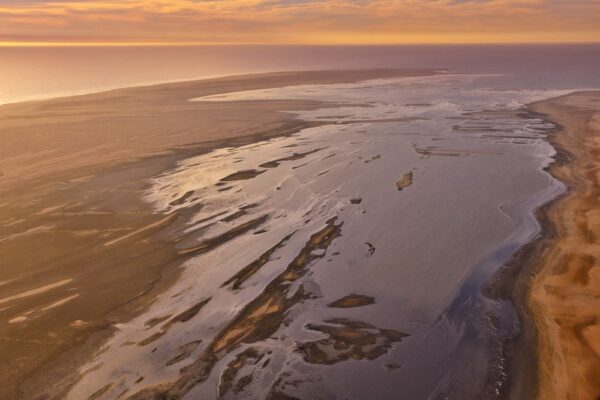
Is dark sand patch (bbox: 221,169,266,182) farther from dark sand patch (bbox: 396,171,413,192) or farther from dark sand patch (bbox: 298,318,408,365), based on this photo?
dark sand patch (bbox: 298,318,408,365)

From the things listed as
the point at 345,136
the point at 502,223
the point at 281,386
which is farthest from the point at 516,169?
the point at 281,386

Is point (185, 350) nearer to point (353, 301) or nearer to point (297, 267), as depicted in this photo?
point (353, 301)

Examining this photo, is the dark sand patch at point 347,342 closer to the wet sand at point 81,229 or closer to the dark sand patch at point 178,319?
the dark sand patch at point 178,319

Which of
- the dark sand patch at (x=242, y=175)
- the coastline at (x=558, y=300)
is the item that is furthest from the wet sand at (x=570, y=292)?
the dark sand patch at (x=242, y=175)

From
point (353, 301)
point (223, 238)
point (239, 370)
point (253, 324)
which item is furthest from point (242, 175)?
point (239, 370)

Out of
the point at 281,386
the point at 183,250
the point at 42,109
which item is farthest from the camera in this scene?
the point at 42,109

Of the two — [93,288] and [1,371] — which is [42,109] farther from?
[1,371]
